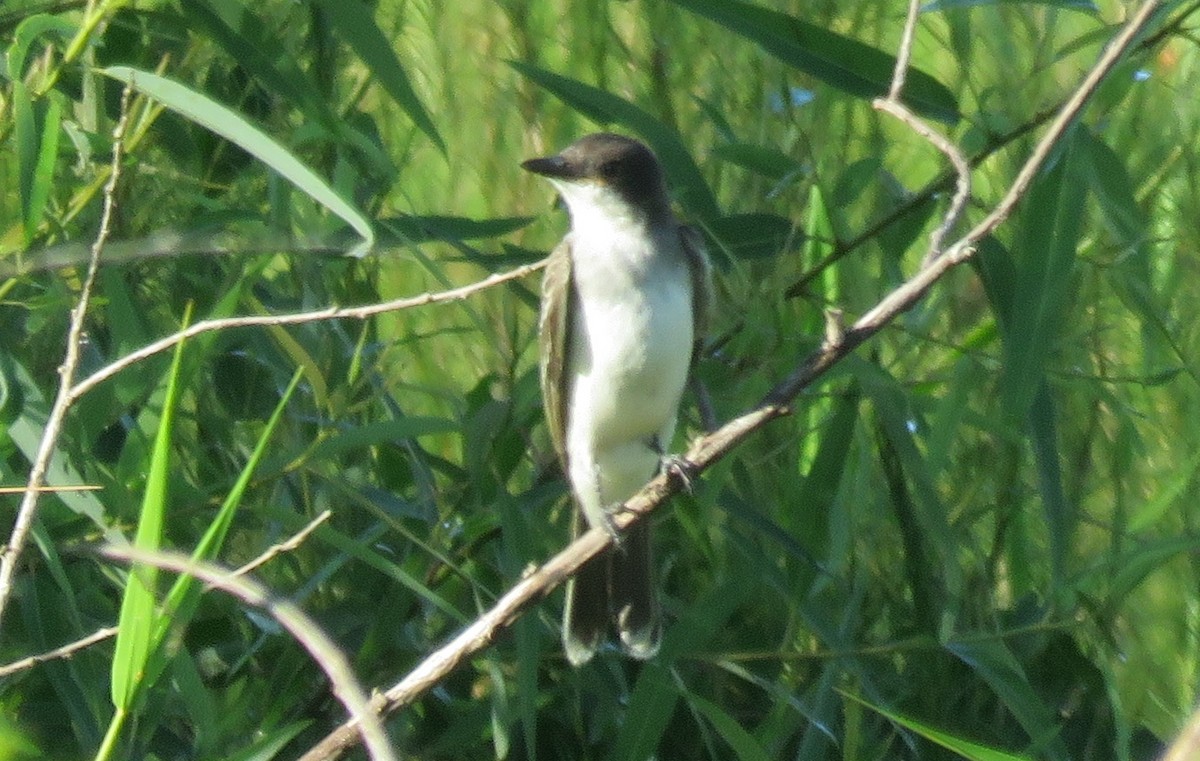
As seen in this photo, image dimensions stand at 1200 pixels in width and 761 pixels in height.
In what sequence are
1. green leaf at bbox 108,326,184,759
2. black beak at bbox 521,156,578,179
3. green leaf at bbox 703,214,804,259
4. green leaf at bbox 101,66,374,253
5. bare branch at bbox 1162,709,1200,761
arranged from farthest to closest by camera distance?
black beak at bbox 521,156,578,179, green leaf at bbox 703,214,804,259, green leaf at bbox 101,66,374,253, green leaf at bbox 108,326,184,759, bare branch at bbox 1162,709,1200,761

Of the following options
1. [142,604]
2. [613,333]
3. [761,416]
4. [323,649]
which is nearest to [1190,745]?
[323,649]

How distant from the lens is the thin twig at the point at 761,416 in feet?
6.05

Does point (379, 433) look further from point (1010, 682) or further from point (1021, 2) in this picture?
point (1021, 2)

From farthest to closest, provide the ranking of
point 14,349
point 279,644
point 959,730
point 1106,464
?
point 1106,464, point 959,730, point 279,644, point 14,349

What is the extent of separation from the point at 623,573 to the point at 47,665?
1.03m

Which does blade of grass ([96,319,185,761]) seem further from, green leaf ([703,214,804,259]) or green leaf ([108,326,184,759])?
green leaf ([703,214,804,259])

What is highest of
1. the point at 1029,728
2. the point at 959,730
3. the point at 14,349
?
the point at 14,349

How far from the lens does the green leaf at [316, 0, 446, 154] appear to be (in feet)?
8.88

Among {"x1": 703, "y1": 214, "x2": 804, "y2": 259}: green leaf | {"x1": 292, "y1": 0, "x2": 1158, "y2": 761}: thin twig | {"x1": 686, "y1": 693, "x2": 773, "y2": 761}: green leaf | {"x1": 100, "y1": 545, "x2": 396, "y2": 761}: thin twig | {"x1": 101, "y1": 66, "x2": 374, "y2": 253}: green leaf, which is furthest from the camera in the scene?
{"x1": 703, "y1": 214, "x2": 804, "y2": 259}: green leaf

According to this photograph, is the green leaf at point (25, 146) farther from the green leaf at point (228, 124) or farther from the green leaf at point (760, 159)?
the green leaf at point (760, 159)

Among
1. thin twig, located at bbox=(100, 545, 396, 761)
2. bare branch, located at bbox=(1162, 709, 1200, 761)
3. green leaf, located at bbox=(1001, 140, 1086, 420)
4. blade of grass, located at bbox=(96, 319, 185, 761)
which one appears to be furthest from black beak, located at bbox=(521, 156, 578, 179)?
bare branch, located at bbox=(1162, 709, 1200, 761)

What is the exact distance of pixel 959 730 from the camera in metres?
3.29

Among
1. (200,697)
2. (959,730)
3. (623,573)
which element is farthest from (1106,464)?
(200,697)

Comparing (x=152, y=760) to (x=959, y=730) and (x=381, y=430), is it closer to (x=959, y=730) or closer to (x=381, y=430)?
(x=381, y=430)
